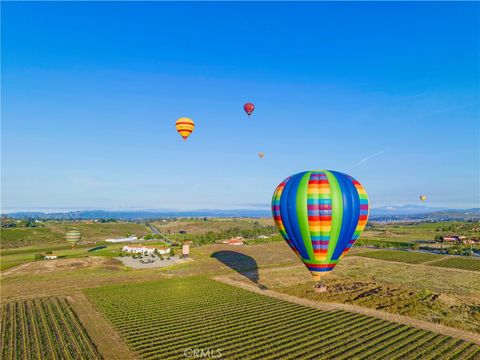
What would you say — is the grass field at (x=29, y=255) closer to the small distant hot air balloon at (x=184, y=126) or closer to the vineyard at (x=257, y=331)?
the vineyard at (x=257, y=331)

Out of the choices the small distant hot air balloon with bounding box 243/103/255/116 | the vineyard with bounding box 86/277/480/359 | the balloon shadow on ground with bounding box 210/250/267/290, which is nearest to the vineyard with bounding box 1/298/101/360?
the vineyard with bounding box 86/277/480/359

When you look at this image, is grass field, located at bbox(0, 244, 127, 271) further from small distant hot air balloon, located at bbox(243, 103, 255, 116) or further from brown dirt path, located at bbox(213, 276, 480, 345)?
small distant hot air balloon, located at bbox(243, 103, 255, 116)

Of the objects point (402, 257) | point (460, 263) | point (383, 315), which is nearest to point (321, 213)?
point (383, 315)

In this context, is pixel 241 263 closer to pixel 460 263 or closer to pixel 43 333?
pixel 43 333

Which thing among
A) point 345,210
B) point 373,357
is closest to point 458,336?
point 373,357

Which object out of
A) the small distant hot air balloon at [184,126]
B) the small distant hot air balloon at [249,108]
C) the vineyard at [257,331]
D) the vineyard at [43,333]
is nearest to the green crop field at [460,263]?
the vineyard at [257,331]

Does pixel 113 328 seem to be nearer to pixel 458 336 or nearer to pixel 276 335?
pixel 276 335
